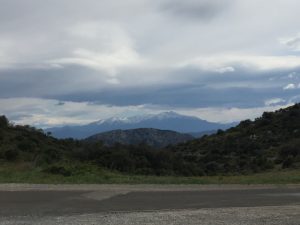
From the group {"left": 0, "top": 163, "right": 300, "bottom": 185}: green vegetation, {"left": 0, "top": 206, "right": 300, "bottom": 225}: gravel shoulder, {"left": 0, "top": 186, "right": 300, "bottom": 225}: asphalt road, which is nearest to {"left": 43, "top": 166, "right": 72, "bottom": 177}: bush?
{"left": 0, "top": 163, "right": 300, "bottom": 185}: green vegetation

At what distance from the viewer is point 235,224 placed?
1253cm

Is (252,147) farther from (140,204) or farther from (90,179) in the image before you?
(140,204)

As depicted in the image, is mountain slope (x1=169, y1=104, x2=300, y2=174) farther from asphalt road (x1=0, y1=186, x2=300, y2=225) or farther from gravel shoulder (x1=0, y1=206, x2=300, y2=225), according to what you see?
gravel shoulder (x1=0, y1=206, x2=300, y2=225)

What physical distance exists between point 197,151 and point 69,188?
1713 inches

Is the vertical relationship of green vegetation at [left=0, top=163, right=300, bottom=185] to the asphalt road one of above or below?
above

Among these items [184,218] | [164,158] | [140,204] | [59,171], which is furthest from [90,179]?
[164,158]

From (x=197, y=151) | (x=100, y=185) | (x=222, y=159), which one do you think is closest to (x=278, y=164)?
(x=222, y=159)

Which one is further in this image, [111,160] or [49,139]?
[49,139]

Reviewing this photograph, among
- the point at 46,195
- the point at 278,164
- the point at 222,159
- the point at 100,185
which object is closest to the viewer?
the point at 46,195

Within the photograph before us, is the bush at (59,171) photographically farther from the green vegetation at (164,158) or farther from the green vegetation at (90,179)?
the green vegetation at (90,179)

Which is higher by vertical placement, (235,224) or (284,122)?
(284,122)

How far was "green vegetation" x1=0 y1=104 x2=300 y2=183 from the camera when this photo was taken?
2472cm

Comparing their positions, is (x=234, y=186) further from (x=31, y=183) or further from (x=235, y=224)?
(x=235, y=224)

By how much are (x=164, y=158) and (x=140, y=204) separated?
20744 mm
